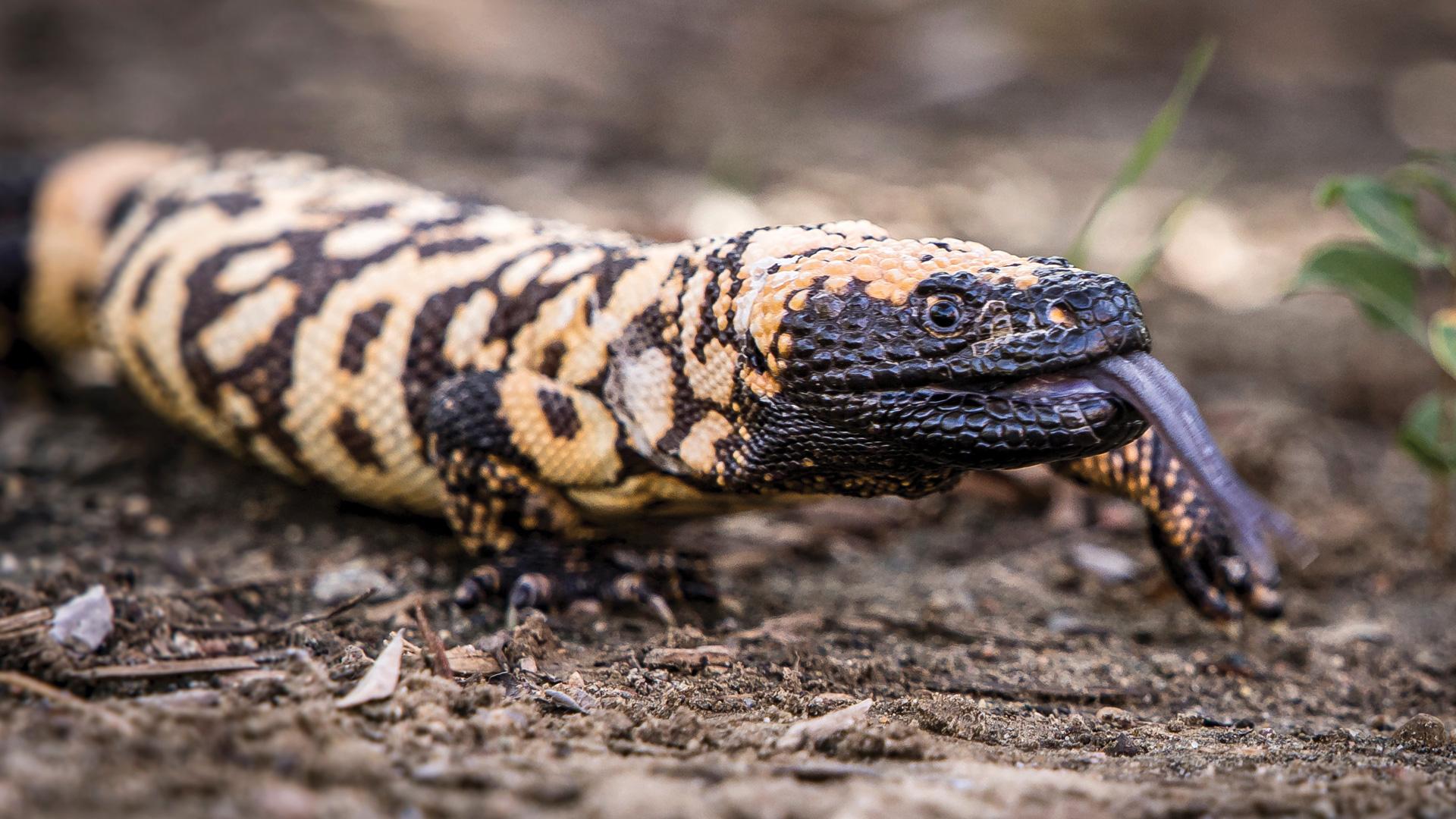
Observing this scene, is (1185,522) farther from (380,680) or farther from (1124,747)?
(380,680)

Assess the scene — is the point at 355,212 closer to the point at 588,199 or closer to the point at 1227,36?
the point at 588,199

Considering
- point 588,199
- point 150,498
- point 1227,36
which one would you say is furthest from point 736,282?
point 1227,36

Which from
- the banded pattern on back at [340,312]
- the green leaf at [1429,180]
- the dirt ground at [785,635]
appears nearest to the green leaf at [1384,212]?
the green leaf at [1429,180]

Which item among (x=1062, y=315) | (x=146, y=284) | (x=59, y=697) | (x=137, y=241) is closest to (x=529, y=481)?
(x=59, y=697)

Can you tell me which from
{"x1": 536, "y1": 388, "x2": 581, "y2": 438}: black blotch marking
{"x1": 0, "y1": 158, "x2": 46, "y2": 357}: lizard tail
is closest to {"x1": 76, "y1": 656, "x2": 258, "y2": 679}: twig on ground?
{"x1": 536, "y1": 388, "x2": 581, "y2": 438}: black blotch marking

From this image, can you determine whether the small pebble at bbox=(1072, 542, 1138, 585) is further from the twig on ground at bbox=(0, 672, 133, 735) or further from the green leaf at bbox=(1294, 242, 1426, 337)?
the twig on ground at bbox=(0, 672, 133, 735)
